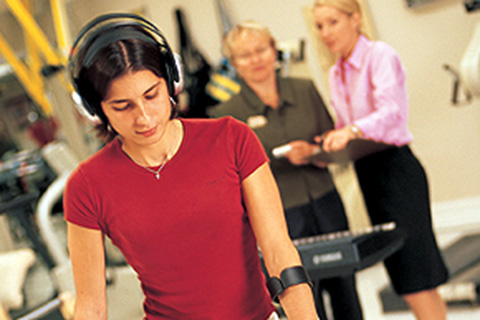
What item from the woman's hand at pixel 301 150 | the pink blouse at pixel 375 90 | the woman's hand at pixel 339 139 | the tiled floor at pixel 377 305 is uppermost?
the pink blouse at pixel 375 90

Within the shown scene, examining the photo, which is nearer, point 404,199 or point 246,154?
point 246,154

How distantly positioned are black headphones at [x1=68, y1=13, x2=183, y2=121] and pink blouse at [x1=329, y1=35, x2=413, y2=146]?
709 millimetres

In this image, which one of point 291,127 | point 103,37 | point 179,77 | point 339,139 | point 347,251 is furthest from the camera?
point 291,127

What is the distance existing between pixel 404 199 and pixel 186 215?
89 centimetres

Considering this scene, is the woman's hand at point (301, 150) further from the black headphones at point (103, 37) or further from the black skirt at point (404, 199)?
the black headphones at point (103, 37)

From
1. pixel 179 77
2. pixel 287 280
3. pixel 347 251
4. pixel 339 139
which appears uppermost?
pixel 179 77

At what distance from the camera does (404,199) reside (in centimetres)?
160

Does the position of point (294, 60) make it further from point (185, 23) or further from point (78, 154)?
point (78, 154)

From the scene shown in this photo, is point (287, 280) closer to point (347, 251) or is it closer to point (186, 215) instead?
point (186, 215)

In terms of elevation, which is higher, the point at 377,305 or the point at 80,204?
the point at 80,204

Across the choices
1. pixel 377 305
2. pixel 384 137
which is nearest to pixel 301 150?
pixel 384 137

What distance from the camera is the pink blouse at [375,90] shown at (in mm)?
1442

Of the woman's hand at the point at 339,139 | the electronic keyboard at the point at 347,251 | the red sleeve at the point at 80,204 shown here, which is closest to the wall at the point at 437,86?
the woman's hand at the point at 339,139

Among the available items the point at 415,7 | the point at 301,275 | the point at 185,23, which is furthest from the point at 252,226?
the point at 185,23
